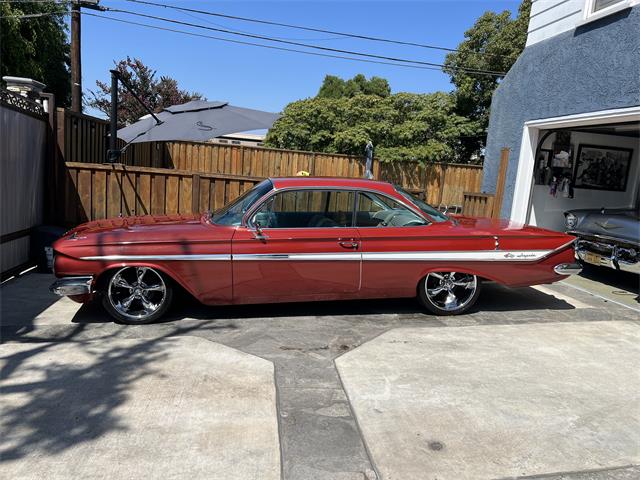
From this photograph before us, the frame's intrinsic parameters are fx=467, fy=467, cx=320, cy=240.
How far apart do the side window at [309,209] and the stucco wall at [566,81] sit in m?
4.65

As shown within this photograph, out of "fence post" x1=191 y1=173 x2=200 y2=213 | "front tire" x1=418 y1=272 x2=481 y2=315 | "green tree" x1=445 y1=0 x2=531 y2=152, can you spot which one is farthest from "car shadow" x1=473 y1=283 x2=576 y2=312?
"green tree" x1=445 y1=0 x2=531 y2=152

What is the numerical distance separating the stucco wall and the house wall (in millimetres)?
753

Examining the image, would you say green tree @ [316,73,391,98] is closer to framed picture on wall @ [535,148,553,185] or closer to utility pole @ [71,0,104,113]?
utility pole @ [71,0,104,113]

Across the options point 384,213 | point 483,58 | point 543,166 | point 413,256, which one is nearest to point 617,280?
point 543,166

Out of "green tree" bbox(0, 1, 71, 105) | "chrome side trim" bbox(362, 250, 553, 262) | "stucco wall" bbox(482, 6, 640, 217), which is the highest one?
"green tree" bbox(0, 1, 71, 105)

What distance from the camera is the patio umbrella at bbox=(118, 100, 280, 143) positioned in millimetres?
8586

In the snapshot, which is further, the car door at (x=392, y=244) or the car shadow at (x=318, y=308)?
the car shadow at (x=318, y=308)

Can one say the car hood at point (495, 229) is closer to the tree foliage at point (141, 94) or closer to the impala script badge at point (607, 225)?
the impala script badge at point (607, 225)

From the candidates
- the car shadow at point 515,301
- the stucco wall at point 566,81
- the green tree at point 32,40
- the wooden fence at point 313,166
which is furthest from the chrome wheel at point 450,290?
the green tree at point 32,40

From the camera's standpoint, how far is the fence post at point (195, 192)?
26.0 ft

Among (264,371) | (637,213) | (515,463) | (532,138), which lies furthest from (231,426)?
(532,138)

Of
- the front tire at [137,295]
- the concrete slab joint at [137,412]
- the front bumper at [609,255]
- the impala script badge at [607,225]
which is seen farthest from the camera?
the impala script badge at [607,225]

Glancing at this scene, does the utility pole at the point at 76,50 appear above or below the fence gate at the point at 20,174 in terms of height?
above

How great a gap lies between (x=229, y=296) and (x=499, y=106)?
26.2 feet
